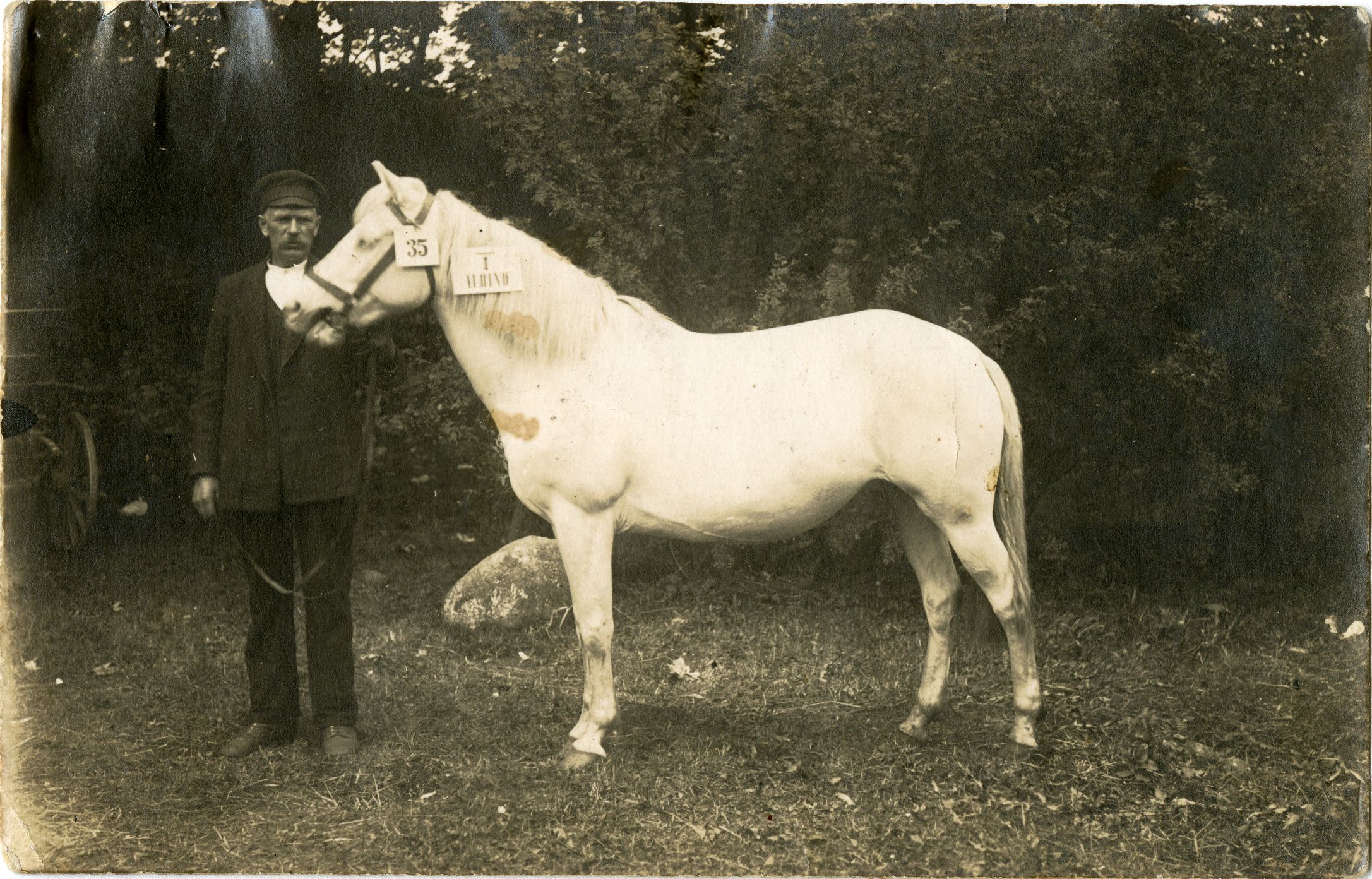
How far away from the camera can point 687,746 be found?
334 centimetres

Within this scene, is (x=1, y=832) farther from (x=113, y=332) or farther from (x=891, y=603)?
(x=891, y=603)

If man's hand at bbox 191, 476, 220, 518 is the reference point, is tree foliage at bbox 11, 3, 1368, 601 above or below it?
above

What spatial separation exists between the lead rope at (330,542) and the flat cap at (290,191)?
52 centimetres

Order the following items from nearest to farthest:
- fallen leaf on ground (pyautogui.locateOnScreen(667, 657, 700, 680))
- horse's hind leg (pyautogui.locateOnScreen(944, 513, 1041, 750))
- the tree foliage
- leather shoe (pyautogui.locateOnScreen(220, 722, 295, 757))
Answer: horse's hind leg (pyautogui.locateOnScreen(944, 513, 1041, 750))
leather shoe (pyautogui.locateOnScreen(220, 722, 295, 757))
the tree foliage
fallen leaf on ground (pyautogui.locateOnScreen(667, 657, 700, 680))

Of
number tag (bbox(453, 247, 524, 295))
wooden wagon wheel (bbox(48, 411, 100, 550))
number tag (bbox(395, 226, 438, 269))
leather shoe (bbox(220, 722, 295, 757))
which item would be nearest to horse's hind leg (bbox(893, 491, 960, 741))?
number tag (bbox(453, 247, 524, 295))

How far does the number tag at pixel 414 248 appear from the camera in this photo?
3168 mm

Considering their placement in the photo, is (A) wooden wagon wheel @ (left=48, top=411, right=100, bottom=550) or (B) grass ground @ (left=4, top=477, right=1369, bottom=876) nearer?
(B) grass ground @ (left=4, top=477, right=1369, bottom=876)

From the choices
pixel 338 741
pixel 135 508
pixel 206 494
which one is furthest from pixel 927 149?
pixel 135 508

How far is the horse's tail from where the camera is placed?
10.8 feet

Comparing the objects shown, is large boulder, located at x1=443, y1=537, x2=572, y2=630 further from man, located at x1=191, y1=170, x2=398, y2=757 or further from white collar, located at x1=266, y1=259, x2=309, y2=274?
white collar, located at x1=266, y1=259, x2=309, y2=274

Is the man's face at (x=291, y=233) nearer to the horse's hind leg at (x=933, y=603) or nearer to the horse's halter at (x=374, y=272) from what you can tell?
the horse's halter at (x=374, y=272)

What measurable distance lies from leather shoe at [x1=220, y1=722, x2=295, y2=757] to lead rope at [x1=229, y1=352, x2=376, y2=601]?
42 centimetres

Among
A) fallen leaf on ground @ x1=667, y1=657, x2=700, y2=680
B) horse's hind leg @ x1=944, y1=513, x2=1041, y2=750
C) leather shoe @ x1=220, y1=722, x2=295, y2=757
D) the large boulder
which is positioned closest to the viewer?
horse's hind leg @ x1=944, y1=513, x2=1041, y2=750

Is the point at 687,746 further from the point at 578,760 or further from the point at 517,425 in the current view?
the point at 517,425
